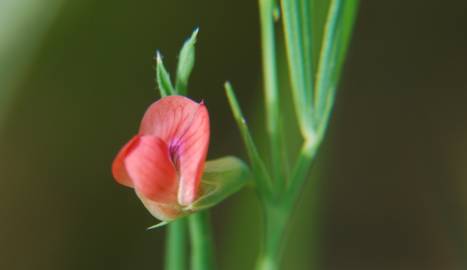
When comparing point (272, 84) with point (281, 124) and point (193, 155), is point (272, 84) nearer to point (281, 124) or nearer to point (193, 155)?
point (281, 124)

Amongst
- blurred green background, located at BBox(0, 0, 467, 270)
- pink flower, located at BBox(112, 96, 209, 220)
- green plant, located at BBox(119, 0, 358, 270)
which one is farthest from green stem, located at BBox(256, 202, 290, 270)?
blurred green background, located at BBox(0, 0, 467, 270)

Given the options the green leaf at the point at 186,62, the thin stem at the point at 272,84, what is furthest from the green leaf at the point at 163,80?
the thin stem at the point at 272,84

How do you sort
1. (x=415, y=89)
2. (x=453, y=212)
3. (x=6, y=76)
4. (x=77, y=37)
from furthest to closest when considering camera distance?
(x=415, y=89), (x=77, y=37), (x=6, y=76), (x=453, y=212)

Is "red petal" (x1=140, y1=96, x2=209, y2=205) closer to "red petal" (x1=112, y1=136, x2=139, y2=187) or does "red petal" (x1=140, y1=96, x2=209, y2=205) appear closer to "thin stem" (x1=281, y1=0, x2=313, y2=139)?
"red petal" (x1=112, y1=136, x2=139, y2=187)

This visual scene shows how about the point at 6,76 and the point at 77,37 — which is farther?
the point at 77,37

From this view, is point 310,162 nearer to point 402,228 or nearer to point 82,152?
point 82,152

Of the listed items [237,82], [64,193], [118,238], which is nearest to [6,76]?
[64,193]
